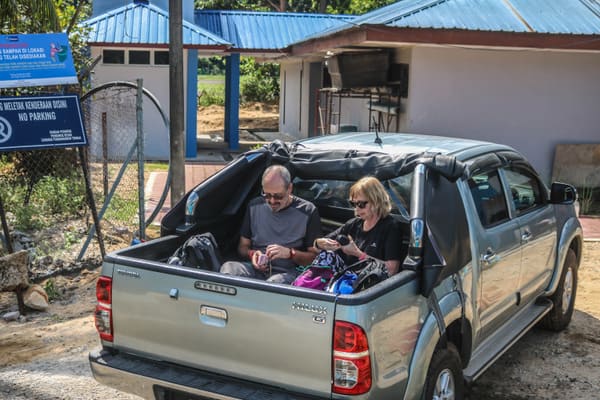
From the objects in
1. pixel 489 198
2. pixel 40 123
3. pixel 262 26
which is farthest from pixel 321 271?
pixel 262 26

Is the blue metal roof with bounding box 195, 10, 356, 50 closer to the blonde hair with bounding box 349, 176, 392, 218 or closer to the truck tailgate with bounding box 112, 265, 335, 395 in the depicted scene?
the blonde hair with bounding box 349, 176, 392, 218

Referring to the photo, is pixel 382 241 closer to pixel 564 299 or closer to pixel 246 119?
pixel 564 299

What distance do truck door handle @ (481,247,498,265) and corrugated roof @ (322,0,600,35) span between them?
8046 millimetres

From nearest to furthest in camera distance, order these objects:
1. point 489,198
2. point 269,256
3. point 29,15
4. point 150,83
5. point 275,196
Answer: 1. point 269,256
2. point 275,196
3. point 489,198
4. point 29,15
5. point 150,83

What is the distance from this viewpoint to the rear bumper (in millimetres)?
3633

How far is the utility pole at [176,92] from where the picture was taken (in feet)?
29.8

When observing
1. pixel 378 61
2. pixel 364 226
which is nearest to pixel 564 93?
pixel 378 61

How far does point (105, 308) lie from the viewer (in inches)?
164

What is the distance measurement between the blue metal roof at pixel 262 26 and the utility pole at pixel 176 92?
12562 mm

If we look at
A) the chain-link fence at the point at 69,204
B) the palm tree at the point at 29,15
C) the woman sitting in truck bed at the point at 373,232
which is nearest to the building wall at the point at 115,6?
the chain-link fence at the point at 69,204

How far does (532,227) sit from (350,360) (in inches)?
104

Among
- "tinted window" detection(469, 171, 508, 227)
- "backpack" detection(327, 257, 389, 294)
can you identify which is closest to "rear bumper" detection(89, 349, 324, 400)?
"backpack" detection(327, 257, 389, 294)

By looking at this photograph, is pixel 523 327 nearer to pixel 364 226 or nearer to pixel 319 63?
pixel 364 226

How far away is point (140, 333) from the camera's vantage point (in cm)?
403
